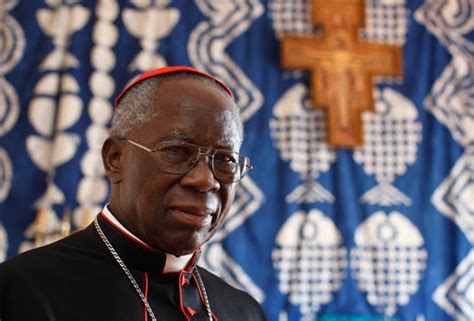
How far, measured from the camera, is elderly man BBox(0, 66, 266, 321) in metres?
1.34

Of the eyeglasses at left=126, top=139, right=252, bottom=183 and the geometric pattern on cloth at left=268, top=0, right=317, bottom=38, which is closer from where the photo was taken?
the eyeglasses at left=126, top=139, right=252, bottom=183

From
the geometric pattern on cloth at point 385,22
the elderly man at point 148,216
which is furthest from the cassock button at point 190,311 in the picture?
the geometric pattern on cloth at point 385,22

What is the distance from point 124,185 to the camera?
1432 mm

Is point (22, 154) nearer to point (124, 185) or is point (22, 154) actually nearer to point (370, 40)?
point (124, 185)

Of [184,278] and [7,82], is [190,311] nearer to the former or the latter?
[184,278]

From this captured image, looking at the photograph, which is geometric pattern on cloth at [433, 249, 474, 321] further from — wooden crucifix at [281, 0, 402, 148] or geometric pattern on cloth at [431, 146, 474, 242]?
wooden crucifix at [281, 0, 402, 148]

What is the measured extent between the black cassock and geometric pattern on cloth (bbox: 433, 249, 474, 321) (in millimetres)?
1982

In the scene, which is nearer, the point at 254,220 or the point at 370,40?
the point at 254,220

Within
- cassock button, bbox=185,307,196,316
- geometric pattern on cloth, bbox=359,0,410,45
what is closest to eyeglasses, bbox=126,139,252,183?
cassock button, bbox=185,307,196,316

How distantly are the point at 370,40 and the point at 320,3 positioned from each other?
14.2 inches

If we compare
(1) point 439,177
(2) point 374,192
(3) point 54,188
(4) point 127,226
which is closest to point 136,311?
(4) point 127,226

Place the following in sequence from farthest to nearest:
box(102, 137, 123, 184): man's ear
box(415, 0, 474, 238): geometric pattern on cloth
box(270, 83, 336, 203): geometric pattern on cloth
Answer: box(415, 0, 474, 238): geometric pattern on cloth
box(270, 83, 336, 203): geometric pattern on cloth
box(102, 137, 123, 184): man's ear

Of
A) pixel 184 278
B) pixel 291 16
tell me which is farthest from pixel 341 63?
pixel 184 278

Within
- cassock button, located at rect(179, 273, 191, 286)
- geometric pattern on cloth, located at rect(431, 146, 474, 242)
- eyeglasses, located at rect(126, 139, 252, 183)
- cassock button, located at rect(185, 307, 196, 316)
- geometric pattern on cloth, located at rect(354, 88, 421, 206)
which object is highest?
eyeglasses, located at rect(126, 139, 252, 183)
